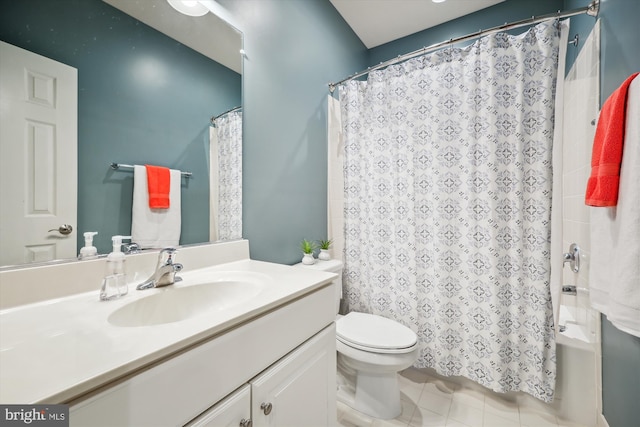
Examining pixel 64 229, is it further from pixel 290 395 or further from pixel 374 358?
pixel 374 358

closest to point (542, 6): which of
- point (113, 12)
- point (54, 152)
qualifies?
point (113, 12)

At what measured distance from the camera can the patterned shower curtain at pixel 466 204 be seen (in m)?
1.36

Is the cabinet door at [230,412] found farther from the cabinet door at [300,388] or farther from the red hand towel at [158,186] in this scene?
the red hand towel at [158,186]

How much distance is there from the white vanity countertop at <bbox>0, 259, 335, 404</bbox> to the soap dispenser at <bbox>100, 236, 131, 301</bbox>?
2 cm

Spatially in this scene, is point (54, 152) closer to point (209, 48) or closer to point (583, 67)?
point (209, 48)

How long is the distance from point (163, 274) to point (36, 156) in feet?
1.54

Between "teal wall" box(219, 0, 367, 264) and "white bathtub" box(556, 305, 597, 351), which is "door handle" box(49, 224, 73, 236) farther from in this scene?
"white bathtub" box(556, 305, 597, 351)

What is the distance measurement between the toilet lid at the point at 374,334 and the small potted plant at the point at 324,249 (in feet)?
1.28

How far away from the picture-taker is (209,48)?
118 cm

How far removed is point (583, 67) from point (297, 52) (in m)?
1.57

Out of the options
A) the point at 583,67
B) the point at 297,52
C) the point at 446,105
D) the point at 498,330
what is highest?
the point at 297,52

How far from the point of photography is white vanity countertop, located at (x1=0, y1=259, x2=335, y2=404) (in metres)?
0.39

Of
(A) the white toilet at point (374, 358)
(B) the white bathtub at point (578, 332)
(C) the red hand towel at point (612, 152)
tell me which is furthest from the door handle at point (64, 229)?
(B) the white bathtub at point (578, 332)

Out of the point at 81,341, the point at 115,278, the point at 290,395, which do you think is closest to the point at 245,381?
the point at 290,395
